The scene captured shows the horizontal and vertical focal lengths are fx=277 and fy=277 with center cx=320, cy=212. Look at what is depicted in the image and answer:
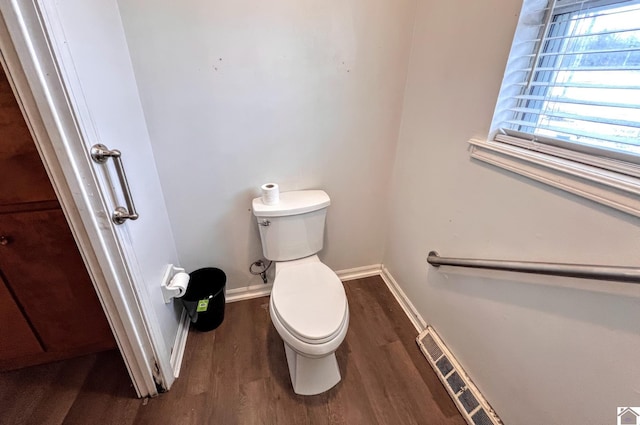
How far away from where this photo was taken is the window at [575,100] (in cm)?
72

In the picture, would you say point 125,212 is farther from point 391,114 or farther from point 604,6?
point 604,6

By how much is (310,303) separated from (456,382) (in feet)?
2.52

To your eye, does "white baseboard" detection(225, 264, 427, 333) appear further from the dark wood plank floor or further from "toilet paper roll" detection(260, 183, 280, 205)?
"toilet paper roll" detection(260, 183, 280, 205)

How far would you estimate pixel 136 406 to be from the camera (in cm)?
118

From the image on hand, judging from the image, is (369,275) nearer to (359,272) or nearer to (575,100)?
(359,272)

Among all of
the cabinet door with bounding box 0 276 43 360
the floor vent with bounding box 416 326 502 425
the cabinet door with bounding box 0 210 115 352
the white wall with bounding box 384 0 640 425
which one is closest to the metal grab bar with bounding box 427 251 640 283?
the white wall with bounding box 384 0 640 425

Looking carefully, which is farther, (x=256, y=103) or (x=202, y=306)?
(x=202, y=306)

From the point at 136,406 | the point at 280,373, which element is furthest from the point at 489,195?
the point at 136,406

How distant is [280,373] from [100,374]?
0.84m

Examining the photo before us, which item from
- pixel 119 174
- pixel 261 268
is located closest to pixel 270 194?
pixel 261 268

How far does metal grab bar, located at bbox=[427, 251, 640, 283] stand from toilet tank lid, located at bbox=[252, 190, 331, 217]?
0.72m

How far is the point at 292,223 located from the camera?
57.1 inches

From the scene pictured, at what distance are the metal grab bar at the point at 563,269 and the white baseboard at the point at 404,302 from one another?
0.53 meters

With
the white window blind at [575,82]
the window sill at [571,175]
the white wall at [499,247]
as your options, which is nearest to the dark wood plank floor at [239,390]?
the white wall at [499,247]
